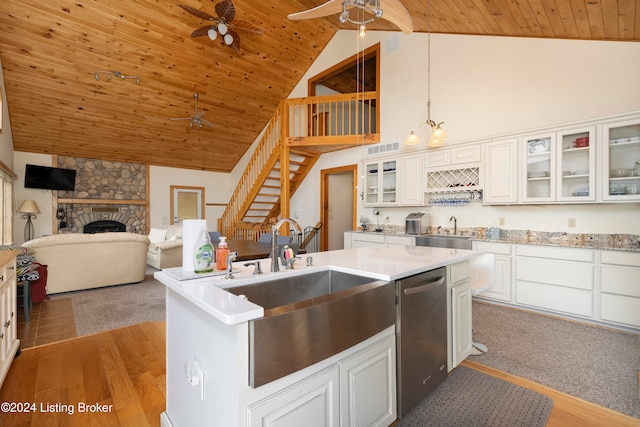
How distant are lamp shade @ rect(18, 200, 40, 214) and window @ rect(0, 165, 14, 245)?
0.65 feet

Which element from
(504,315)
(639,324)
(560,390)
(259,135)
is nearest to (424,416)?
(560,390)

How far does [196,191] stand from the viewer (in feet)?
29.6

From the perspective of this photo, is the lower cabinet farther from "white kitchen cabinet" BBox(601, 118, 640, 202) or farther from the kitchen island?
"white kitchen cabinet" BBox(601, 118, 640, 202)

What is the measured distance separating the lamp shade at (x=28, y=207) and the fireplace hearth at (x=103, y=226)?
1147mm

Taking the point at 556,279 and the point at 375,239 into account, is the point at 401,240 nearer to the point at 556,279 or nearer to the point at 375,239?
the point at 375,239

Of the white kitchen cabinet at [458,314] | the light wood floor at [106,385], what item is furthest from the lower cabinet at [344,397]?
the light wood floor at [106,385]

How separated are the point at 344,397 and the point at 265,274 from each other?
0.66 metres

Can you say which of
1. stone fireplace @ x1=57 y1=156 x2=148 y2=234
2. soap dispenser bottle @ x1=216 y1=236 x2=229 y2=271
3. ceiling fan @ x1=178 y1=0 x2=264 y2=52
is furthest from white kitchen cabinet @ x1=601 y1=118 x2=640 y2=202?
stone fireplace @ x1=57 y1=156 x2=148 y2=234

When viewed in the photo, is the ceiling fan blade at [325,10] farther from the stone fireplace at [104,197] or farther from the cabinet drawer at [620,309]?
→ the stone fireplace at [104,197]

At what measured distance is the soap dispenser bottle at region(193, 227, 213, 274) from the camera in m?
1.46

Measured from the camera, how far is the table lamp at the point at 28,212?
6.28 metres

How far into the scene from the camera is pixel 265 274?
1.52m

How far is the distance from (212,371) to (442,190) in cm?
428

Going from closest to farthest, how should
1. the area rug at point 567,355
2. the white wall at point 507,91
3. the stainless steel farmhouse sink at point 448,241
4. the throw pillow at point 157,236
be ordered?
the area rug at point 567,355, the white wall at point 507,91, the stainless steel farmhouse sink at point 448,241, the throw pillow at point 157,236
